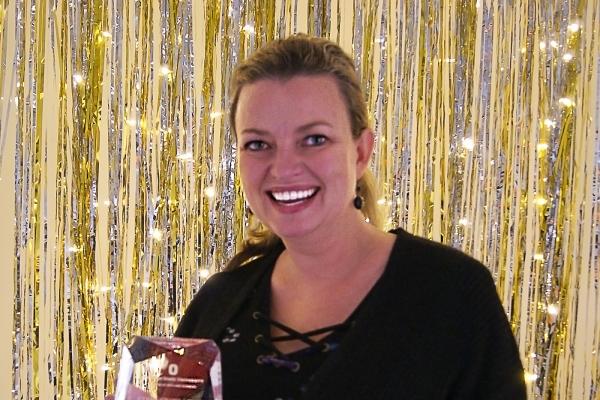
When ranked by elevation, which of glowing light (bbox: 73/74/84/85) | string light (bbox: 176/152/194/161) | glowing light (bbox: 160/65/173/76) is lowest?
string light (bbox: 176/152/194/161)

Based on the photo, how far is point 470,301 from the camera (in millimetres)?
940

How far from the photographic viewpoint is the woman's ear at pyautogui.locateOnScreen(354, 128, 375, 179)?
1.06m

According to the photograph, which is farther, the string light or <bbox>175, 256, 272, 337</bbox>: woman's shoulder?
the string light

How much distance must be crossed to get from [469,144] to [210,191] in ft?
2.41

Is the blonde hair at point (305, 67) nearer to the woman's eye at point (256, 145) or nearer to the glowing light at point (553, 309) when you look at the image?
the woman's eye at point (256, 145)

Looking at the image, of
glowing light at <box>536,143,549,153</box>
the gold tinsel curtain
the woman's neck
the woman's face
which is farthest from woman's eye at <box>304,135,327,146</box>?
glowing light at <box>536,143,549,153</box>

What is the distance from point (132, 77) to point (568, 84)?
1198 mm

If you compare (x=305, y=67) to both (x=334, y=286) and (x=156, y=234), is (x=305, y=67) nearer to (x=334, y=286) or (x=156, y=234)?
(x=334, y=286)

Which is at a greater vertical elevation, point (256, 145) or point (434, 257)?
point (256, 145)

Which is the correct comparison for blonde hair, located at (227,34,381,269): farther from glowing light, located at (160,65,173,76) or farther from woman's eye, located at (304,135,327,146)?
glowing light, located at (160,65,173,76)

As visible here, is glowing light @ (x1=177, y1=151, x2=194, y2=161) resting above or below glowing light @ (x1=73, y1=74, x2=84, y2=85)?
below

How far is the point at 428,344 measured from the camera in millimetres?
919

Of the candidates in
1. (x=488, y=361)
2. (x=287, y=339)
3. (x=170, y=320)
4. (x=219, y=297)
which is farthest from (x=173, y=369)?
(x=170, y=320)

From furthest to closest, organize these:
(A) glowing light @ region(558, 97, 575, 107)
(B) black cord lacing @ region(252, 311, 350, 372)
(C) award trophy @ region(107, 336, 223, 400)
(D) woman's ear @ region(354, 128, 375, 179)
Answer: (A) glowing light @ region(558, 97, 575, 107), (D) woman's ear @ region(354, 128, 375, 179), (B) black cord lacing @ region(252, 311, 350, 372), (C) award trophy @ region(107, 336, 223, 400)
